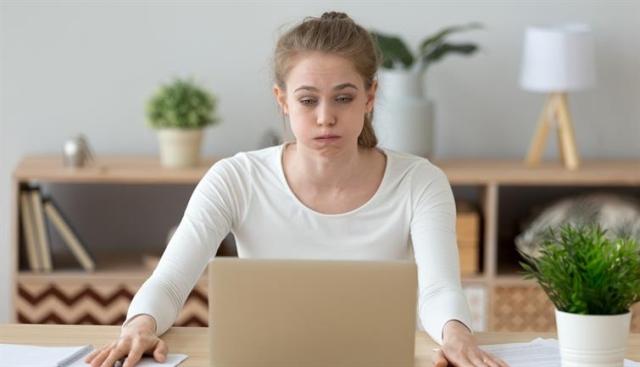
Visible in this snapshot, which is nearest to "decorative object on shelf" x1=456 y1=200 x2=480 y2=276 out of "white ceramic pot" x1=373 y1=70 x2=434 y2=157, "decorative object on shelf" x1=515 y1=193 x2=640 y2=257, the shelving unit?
the shelving unit

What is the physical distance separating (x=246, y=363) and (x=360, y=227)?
700 millimetres

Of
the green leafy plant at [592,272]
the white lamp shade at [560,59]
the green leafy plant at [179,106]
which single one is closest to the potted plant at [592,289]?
the green leafy plant at [592,272]

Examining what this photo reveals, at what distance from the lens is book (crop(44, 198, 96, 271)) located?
12.0 ft

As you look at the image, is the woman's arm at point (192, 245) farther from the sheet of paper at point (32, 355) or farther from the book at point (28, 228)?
the book at point (28, 228)

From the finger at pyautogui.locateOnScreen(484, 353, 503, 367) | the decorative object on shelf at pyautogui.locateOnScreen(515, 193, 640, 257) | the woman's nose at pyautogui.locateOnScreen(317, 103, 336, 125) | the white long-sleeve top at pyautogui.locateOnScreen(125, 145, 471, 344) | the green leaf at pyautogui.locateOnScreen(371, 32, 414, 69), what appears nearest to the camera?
the finger at pyautogui.locateOnScreen(484, 353, 503, 367)

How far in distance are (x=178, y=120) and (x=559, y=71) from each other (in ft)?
3.78

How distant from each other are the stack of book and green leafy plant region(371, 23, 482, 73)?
108 cm

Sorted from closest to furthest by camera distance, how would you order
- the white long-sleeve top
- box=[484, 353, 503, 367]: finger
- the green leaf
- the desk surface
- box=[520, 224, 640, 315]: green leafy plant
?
1. box=[520, 224, 640, 315]: green leafy plant
2. box=[484, 353, 503, 367]: finger
3. the desk surface
4. the white long-sleeve top
5. the green leaf

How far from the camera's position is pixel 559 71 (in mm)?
3619

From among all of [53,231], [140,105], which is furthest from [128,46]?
[53,231]

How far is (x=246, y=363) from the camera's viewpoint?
1680mm

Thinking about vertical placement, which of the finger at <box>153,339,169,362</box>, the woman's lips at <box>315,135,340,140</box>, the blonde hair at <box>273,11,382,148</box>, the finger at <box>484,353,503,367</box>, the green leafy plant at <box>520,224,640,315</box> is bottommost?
the finger at <box>484,353,503,367</box>

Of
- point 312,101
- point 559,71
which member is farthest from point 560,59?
point 312,101

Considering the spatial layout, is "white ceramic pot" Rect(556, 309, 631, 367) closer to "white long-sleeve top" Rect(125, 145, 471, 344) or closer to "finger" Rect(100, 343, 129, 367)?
"white long-sleeve top" Rect(125, 145, 471, 344)
